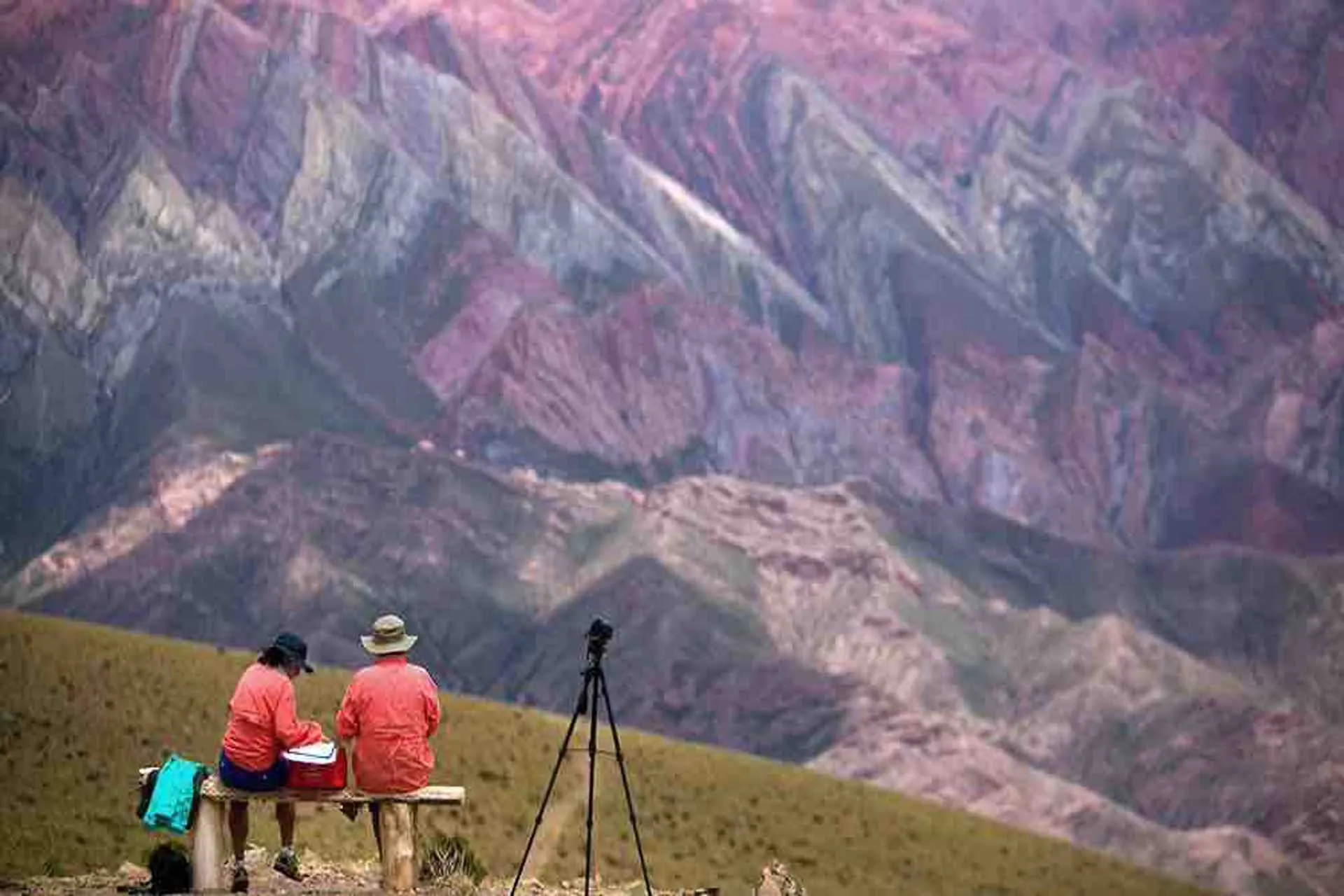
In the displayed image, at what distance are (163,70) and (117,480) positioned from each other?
28.4m

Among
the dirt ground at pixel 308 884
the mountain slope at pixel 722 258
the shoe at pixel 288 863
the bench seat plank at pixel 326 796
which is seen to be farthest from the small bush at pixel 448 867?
the mountain slope at pixel 722 258

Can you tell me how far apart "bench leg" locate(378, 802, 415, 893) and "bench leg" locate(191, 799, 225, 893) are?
116cm

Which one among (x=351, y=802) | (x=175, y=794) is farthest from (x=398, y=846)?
(x=175, y=794)

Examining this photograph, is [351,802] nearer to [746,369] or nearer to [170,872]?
[170,872]

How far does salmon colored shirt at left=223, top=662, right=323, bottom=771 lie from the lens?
68.1 feet

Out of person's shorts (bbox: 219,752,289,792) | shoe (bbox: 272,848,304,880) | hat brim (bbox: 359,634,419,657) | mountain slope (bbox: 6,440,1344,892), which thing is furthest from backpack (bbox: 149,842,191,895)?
mountain slope (bbox: 6,440,1344,892)

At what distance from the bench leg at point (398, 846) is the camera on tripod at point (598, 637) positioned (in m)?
1.71

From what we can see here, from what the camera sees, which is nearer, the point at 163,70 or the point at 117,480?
the point at 117,480

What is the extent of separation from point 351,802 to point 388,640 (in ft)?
3.88

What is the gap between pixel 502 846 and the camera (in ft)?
150

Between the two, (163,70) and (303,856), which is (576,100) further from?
(303,856)

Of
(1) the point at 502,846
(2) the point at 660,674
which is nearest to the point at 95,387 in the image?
(2) the point at 660,674

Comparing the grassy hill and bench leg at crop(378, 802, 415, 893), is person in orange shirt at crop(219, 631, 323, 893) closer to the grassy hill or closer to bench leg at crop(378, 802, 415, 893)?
bench leg at crop(378, 802, 415, 893)

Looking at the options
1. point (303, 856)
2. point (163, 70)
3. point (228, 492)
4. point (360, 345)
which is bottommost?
point (303, 856)
